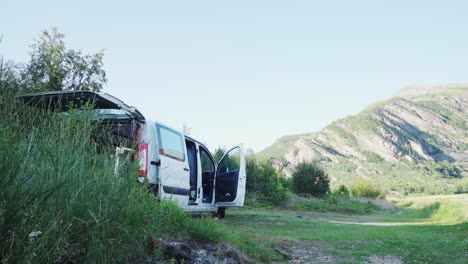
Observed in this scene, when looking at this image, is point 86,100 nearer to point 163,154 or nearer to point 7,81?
point 163,154

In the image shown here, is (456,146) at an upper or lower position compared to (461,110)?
lower

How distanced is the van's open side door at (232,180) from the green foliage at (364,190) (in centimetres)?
3402

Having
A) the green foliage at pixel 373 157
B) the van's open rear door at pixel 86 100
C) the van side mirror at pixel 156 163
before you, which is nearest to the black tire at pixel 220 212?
the van side mirror at pixel 156 163

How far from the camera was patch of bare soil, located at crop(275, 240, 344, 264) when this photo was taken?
540 centimetres

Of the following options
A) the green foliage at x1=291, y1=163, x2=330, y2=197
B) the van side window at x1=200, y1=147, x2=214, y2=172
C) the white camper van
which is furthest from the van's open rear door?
the green foliage at x1=291, y1=163, x2=330, y2=197

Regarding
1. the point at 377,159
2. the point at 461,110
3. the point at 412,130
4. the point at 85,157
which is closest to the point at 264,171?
the point at 85,157

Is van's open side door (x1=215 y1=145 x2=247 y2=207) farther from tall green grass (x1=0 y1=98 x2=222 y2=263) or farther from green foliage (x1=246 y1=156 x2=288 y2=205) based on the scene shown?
green foliage (x1=246 y1=156 x2=288 y2=205)

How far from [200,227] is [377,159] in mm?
142970

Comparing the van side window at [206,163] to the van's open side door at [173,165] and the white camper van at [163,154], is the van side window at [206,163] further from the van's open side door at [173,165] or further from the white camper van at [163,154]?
the van's open side door at [173,165]

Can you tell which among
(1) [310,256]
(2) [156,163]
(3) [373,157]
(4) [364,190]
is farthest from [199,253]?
(3) [373,157]

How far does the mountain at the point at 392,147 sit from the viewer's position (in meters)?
126

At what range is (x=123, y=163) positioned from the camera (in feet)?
11.6

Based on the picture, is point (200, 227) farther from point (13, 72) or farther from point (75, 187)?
point (13, 72)

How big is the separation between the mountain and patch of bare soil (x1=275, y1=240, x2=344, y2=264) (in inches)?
4266
